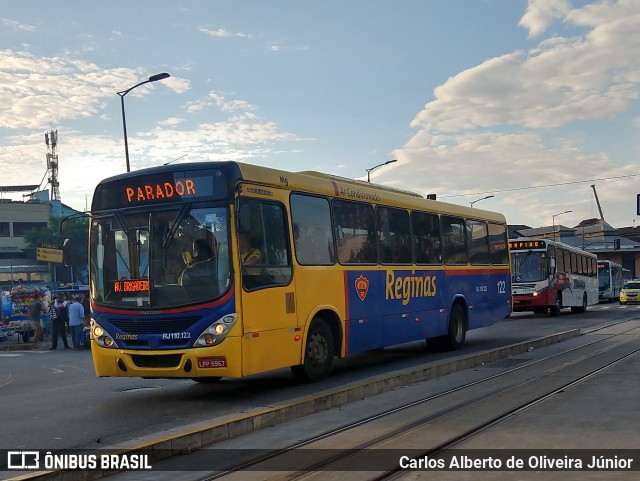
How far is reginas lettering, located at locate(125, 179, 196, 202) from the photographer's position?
417 inches

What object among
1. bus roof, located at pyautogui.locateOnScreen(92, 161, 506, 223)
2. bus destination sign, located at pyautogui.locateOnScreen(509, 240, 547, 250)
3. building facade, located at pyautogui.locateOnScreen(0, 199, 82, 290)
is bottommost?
bus destination sign, located at pyautogui.locateOnScreen(509, 240, 547, 250)

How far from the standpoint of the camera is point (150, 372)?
34.1 ft

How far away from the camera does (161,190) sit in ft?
35.2

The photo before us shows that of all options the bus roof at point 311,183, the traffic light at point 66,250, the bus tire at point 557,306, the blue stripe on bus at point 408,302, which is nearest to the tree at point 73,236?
the bus tire at point 557,306

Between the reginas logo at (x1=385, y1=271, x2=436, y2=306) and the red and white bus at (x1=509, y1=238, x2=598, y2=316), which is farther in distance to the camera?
the red and white bus at (x1=509, y1=238, x2=598, y2=316)

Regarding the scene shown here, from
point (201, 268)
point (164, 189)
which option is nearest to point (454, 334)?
point (201, 268)

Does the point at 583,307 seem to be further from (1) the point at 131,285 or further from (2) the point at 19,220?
(2) the point at 19,220

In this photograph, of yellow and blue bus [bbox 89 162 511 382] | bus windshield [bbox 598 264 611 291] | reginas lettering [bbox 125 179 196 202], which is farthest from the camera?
bus windshield [bbox 598 264 611 291]

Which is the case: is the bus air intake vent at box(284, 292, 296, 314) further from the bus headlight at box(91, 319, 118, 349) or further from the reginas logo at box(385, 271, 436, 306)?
the reginas logo at box(385, 271, 436, 306)

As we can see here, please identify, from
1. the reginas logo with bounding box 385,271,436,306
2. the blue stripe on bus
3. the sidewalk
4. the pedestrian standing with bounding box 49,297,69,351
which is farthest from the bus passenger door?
the sidewalk

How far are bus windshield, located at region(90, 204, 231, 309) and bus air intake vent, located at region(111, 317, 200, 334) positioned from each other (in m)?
0.20

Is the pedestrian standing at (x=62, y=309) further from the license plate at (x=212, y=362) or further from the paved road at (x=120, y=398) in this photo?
the license plate at (x=212, y=362)

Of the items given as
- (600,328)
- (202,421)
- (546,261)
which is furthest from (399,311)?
(546,261)

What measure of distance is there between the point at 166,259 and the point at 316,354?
301 centimetres
